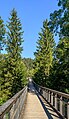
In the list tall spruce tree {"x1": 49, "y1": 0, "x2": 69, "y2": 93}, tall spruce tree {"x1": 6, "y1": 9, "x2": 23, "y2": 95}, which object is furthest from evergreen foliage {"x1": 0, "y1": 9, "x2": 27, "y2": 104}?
tall spruce tree {"x1": 49, "y1": 0, "x2": 69, "y2": 93}

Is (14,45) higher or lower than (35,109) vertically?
higher

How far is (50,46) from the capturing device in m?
68.2

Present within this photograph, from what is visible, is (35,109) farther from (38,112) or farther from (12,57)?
(12,57)

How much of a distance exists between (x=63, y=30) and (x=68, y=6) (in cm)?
223

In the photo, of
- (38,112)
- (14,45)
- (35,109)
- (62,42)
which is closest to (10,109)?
(38,112)

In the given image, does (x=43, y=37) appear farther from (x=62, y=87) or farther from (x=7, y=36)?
(x=62, y=87)

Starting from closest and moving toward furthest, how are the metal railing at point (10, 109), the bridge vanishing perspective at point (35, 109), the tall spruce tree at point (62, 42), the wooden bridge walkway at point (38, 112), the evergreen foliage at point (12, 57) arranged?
1. the metal railing at point (10, 109)
2. the bridge vanishing perspective at point (35, 109)
3. the wooden bridge walkway at point (38, 112)
4. the tall spruce tree at point (62, 42)
5. the evergreen foliage at point (12, 57)

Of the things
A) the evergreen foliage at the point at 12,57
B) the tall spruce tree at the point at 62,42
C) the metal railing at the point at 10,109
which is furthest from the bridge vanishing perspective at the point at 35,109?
the evergreen foliage at the point at 12,57

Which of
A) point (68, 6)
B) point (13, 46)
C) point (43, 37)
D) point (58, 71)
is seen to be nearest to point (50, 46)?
point (43, 37)

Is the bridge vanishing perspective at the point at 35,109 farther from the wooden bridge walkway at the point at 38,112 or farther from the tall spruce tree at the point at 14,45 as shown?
the tall spruce tree at the point at 14,45

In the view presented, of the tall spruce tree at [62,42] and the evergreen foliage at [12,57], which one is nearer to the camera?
the tall spruce tree at [62,42]

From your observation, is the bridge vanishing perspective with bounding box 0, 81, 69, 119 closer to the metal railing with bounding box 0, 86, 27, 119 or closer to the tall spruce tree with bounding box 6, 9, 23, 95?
the metal railing with bounding box 0, 86, 27, 119

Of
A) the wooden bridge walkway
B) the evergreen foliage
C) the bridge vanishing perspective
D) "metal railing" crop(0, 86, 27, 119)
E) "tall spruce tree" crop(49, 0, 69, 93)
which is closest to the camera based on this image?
"metal railing" crop(0, 86, 27, 119)

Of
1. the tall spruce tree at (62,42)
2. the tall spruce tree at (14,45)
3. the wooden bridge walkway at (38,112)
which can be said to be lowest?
the wooden bridge walkway at (38,112)
